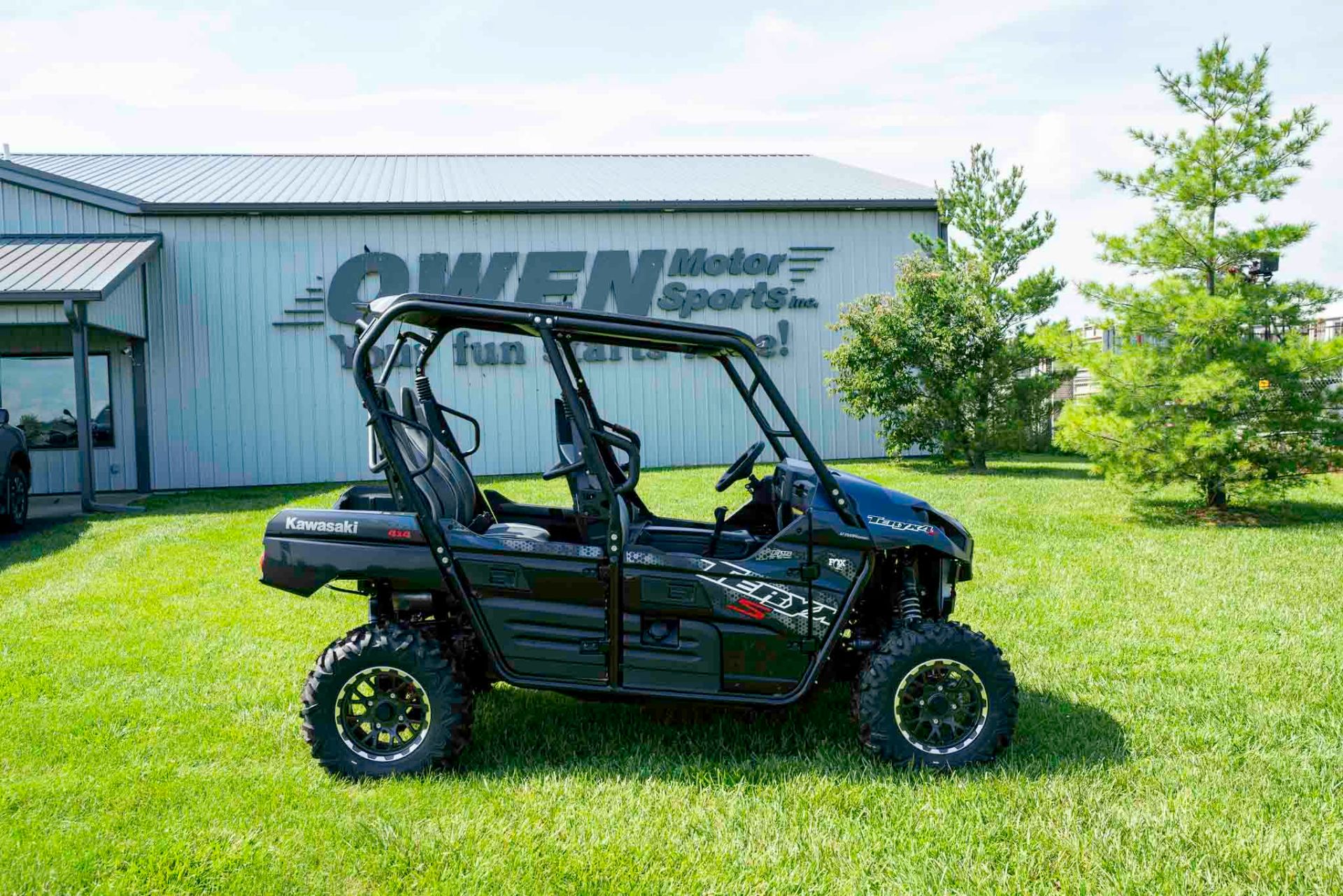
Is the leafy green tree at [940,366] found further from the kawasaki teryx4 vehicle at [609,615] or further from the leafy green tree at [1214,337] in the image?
the kawasaki teryx4 vehicle at [609,615]

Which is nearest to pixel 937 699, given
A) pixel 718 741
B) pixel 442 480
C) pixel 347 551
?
pixel 718 741

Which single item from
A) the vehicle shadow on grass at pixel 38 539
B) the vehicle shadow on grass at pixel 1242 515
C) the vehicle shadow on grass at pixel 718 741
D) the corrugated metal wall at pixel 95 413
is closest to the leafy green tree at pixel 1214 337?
the vehicle shadow on grass at pixel 1242 515

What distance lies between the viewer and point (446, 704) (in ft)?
13.3

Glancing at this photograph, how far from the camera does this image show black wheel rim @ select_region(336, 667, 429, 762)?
4.08 metres

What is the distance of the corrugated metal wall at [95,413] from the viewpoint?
16.1m

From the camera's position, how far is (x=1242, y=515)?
10836 mm

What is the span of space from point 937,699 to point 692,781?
0.98 meters

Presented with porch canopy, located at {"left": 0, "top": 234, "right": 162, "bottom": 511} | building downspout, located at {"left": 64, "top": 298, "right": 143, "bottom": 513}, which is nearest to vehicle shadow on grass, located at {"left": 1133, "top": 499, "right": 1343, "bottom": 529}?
building downspout, located at {"left": 64, "top": 298, "right": 143, "bottom": 513}

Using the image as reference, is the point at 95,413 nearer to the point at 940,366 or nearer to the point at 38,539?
the point at 38,539

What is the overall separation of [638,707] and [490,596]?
1.12m

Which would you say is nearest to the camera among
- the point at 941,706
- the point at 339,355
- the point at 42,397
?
the point at 941,706

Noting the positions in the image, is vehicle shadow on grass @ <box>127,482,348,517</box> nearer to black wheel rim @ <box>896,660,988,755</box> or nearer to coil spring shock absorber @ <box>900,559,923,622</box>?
coil spring shock absorber @ <box>900,559,923,622</box>

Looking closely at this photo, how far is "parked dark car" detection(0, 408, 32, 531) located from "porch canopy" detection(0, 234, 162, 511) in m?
1.17

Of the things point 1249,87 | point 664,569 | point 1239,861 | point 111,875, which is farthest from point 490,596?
point 1249,87
